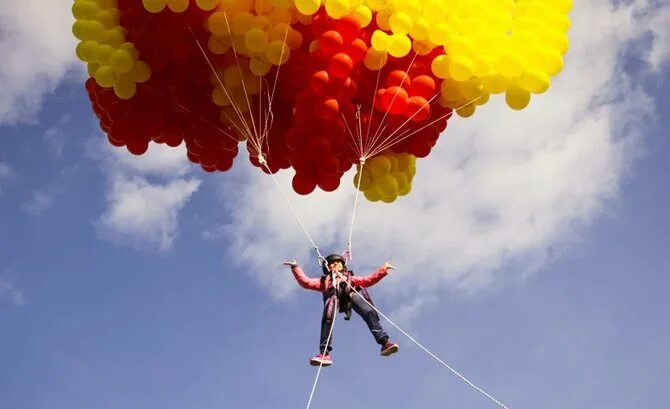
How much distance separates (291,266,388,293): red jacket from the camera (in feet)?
29.4

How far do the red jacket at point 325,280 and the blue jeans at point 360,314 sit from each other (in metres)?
0.11

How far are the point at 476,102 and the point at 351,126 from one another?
1316mm

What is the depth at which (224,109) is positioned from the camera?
937 cm

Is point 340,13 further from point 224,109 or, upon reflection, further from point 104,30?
point 104,30

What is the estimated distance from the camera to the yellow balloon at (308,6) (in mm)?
8430

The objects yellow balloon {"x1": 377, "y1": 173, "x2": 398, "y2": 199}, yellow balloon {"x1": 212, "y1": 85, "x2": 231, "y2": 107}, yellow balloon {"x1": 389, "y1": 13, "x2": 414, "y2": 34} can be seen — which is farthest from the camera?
yellow balloon {"x1": 377, "y1": 173, "x2": 398, "y2": 199}

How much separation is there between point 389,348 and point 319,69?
107 inches

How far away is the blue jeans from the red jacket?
11 centimetres

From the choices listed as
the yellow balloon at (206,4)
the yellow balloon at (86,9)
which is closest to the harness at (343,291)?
the yellow balloon at (206,4)

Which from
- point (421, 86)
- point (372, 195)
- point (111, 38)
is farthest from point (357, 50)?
point (111, 38)

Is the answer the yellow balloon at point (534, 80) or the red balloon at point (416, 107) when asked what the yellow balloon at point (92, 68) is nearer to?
the red balloon at point (416, 107)

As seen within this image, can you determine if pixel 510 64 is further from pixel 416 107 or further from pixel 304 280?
pixel 304 280

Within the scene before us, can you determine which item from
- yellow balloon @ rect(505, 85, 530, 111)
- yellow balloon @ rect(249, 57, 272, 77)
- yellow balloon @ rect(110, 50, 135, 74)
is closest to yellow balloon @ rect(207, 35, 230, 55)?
yellow balloon @ rect(249, 57, 272, 77)

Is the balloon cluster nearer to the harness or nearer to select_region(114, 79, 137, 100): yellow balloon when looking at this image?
select_region(114, 79, 137, 100): yellow balloon
